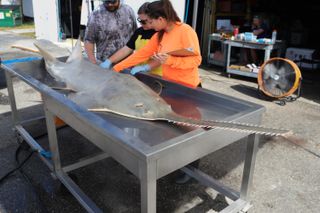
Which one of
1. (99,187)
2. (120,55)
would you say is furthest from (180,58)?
(99,187)

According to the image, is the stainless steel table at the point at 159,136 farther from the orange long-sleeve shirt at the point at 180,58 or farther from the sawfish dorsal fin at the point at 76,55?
the sawfish dorsal fin at the point at 76,55

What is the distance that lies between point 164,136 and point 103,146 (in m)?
0.33

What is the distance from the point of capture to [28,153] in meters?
3.30

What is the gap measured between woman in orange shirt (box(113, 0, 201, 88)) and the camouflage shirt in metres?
1.16

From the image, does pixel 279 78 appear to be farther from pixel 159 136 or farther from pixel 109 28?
pixel 159 136

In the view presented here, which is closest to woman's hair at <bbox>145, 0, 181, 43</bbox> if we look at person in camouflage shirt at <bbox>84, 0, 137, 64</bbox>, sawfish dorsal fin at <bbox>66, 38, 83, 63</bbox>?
sawfish dorsal fin at <bbox>66, 38, 83, 63</bbox>

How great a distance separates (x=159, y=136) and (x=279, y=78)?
13.1 ft

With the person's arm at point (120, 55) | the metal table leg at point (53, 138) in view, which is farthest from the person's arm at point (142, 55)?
the metal table leg at point (53, 138)

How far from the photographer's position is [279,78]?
4977 mm

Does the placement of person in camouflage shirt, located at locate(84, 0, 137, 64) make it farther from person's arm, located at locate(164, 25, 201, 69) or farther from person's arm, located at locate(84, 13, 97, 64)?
person's arm, located at locate(164, 25, 201, 69)

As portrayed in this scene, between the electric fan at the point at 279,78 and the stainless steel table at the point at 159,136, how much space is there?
2986 mm

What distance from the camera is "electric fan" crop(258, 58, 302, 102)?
477 cm

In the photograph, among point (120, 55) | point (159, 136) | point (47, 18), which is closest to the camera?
point (159, 136)

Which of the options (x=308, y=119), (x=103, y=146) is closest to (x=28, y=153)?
(x=103, y=146)
